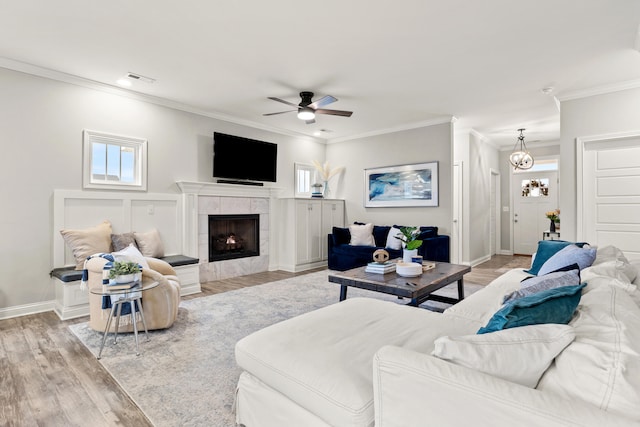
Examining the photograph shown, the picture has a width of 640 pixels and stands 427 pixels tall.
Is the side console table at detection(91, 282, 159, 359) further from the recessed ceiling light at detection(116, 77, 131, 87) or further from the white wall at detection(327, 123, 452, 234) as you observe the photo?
the white wall at detection(327, 123, 452, 234)

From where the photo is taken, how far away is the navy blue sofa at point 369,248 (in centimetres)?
508

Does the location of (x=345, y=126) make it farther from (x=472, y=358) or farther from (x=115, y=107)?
(x=472, y=358)

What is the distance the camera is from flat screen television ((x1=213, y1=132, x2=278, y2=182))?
17.2 feet

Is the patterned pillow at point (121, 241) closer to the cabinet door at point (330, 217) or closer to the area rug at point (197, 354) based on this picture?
the area rug at point (197, 354)

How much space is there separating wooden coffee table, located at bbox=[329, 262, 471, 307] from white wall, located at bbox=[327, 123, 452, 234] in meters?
2.32

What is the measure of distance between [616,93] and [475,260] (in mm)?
3545

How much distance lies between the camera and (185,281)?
4.35 m

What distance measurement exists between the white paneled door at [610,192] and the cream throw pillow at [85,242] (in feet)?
19.0

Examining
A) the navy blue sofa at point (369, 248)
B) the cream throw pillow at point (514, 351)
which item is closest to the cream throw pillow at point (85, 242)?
the navy blue sofa at point (369, 248)

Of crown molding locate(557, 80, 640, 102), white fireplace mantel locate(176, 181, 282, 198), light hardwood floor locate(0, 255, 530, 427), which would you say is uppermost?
crown molding locate(557, 80, 640, 102)

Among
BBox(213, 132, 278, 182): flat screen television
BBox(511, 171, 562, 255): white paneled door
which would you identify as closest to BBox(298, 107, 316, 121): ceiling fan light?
BBox(213, 132, 278, 182): flat screen television

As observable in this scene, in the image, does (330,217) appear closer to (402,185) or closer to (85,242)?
(402,185)

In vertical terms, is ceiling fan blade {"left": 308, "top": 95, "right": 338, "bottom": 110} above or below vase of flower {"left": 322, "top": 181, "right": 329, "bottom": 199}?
above

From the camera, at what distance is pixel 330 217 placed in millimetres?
6656
